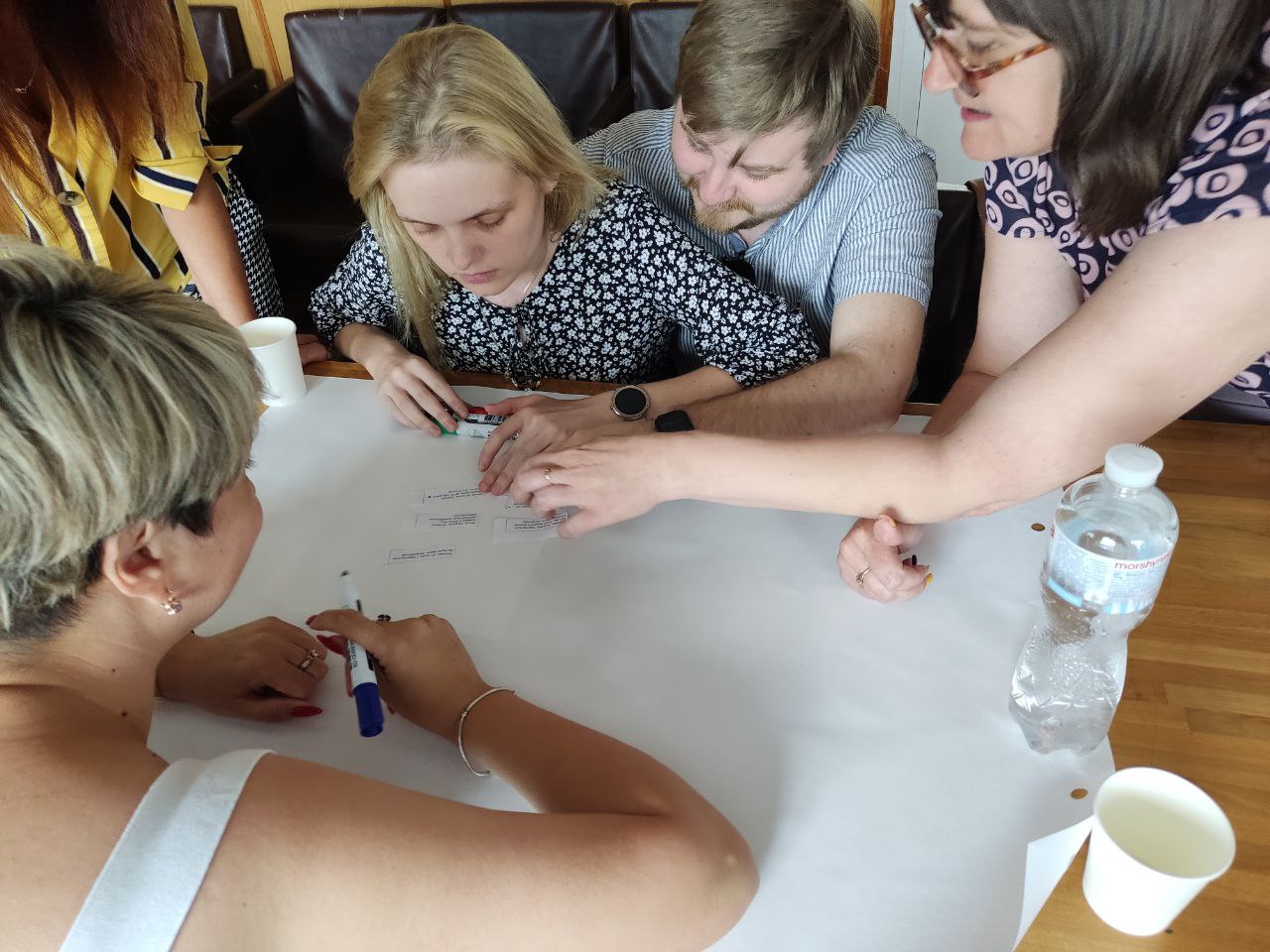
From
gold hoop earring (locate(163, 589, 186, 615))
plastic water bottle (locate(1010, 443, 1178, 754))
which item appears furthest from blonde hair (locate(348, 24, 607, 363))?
plastic water bottle (locate(1010, 443, 1178, 754))

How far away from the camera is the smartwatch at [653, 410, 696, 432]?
1.34 m

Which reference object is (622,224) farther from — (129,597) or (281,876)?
(281,876)

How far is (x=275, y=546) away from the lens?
1.20 meters

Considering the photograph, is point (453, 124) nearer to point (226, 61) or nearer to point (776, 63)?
point (776, 63)

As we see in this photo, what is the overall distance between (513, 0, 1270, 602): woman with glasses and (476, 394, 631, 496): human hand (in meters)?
0.13

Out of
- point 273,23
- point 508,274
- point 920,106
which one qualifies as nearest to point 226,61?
point 273,23

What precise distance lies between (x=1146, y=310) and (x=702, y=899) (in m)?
0.64

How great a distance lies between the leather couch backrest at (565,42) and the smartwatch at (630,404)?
193 centimetres

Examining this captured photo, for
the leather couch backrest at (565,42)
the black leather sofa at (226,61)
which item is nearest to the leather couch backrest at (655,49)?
the leather couch backrest at (565,42)

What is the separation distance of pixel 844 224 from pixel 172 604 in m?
1.17

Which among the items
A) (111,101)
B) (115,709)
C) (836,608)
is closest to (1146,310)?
(836,608)

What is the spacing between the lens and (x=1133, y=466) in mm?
771

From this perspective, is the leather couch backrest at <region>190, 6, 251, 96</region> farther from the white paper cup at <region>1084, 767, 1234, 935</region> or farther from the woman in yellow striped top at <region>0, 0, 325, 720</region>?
the white paper cup at <region>1084, 767, 1234, 935</region>

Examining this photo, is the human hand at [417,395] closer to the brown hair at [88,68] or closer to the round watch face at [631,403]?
the round watch face at [631,403]
